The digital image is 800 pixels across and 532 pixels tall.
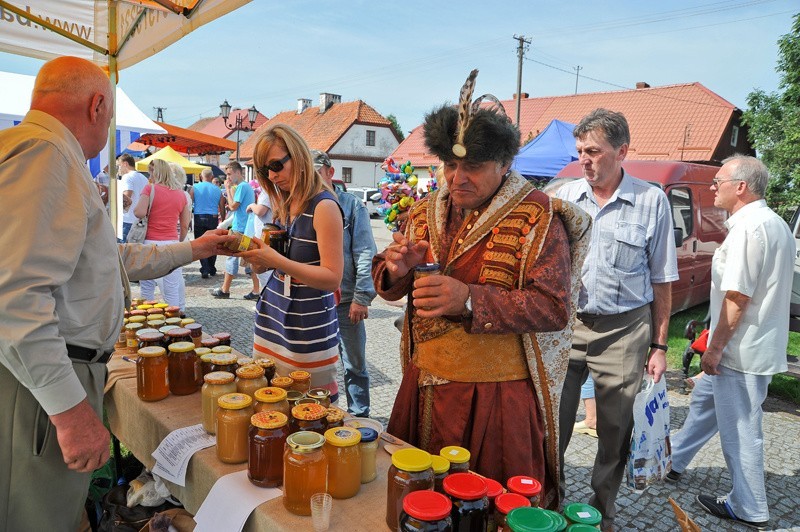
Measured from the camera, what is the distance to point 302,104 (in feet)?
148

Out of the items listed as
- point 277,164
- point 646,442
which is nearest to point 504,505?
point 646,442

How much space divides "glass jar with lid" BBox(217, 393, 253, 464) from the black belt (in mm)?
472

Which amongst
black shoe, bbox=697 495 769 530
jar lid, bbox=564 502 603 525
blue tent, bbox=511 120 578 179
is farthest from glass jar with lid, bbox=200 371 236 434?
blue tent, bbox=511 120 578 179

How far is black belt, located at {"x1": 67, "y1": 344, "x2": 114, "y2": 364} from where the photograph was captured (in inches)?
65.8

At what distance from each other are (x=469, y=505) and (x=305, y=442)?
459 millimetres

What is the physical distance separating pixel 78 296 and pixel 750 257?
→ 10.2 ft

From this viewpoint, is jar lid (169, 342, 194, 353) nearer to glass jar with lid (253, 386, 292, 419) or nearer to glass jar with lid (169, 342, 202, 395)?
glass jar with lid (169, 342, 202, 395)

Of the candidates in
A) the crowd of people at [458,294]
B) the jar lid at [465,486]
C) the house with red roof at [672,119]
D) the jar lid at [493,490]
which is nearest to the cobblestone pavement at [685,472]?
the crowd of people at [458,294]

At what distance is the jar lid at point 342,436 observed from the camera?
145 cm

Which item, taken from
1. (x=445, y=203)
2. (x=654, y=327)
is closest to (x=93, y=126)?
(x=445, y=203)

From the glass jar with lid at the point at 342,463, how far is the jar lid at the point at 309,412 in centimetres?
9

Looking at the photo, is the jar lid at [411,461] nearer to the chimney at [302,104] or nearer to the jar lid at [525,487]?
the jar lid at [525,487]

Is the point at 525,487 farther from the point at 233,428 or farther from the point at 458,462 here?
the point at 233,428

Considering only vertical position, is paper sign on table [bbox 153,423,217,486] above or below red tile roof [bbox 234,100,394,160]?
below
